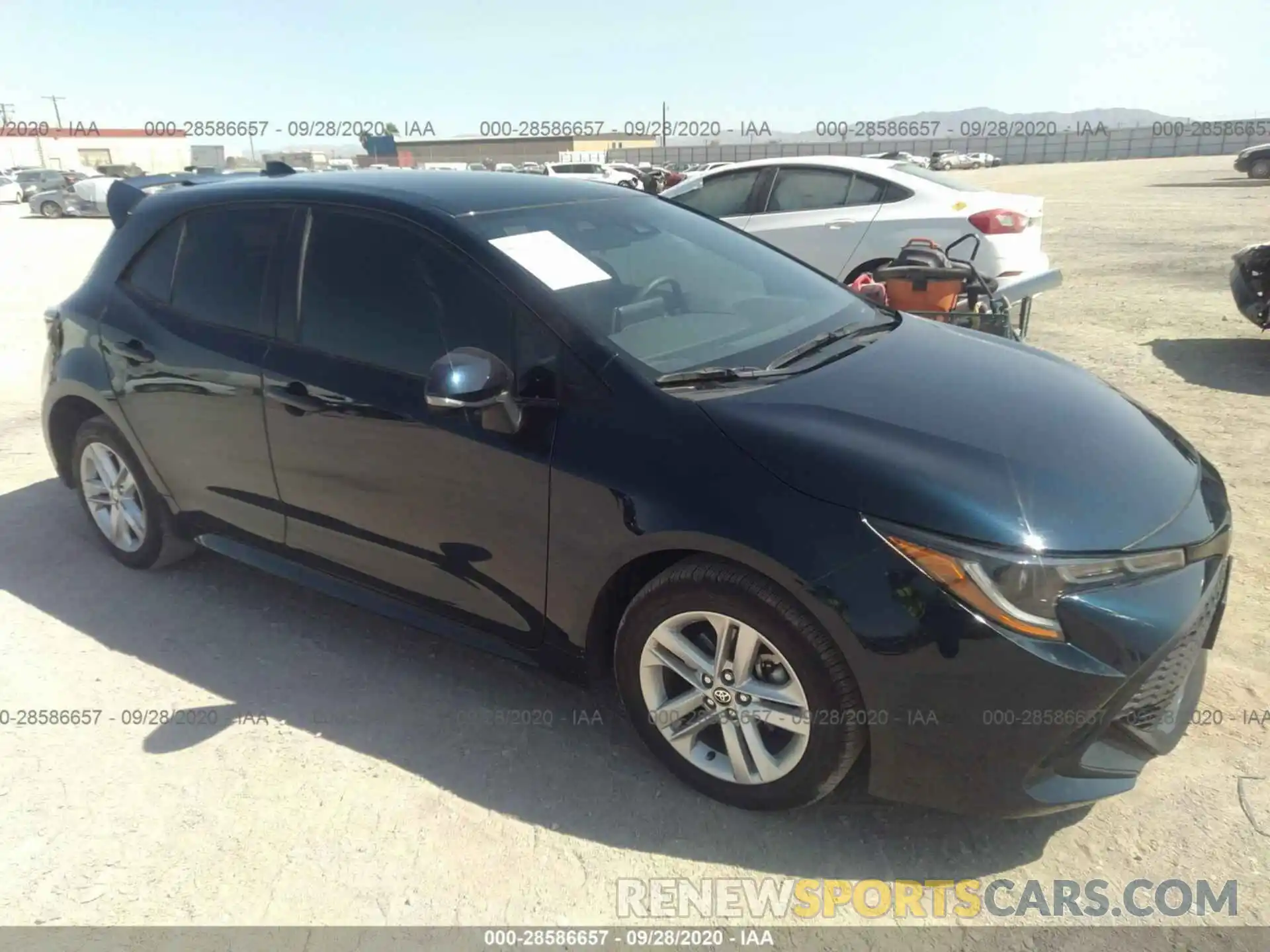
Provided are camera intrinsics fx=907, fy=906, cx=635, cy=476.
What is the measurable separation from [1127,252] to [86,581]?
13.4 m

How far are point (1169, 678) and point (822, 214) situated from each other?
6128 millimetres

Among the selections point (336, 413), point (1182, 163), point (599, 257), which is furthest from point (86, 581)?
point (1182, 163)

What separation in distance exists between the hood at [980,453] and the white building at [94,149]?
218 feet

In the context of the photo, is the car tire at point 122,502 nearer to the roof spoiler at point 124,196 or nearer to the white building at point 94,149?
the roof spoiler at point 124,196

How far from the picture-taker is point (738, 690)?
2.42 metres

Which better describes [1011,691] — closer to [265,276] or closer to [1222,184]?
[265,276]

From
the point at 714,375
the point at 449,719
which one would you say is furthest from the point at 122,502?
the point at 714,375

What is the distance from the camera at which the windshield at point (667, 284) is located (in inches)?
108

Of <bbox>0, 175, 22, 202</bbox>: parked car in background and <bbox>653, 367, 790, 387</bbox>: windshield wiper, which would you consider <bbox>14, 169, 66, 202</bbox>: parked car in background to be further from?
<bbox>653, 367, 790, 387</bbox>: windshield wiper

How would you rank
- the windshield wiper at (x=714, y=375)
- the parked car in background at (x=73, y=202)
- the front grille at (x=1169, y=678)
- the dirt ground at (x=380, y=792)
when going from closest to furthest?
the front grille at (x=1169, y=678) < the dirt ground at (x=380, y=792) < the windshield wiper at (x=714, y=375) < the parked car in background at (x=73, y=202)

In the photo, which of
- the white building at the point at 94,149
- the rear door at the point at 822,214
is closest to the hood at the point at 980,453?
the rear door at the point at 822,214

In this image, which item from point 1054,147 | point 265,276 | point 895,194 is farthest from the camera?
point 1054,147

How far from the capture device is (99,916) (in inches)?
90.7

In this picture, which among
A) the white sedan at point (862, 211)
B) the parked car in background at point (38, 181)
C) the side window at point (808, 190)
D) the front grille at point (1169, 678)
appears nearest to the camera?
the front grille at point (1169, 678)
